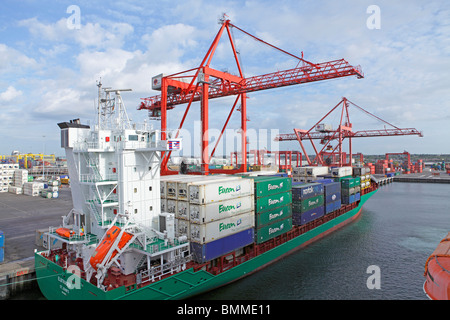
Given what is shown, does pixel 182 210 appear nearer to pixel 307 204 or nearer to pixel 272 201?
pixel 272 201

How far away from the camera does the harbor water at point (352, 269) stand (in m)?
16.5

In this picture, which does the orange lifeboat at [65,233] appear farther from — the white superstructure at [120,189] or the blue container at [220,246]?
the blue container at [220,246]

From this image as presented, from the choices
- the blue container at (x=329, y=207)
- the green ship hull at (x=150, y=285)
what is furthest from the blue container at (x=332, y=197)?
the green ship hull at (x=150, y=285)

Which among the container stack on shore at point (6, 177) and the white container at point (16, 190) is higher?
the container stack on shore at point (6, 177)

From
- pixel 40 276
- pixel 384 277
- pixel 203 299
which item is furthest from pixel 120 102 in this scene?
pixel 384 277

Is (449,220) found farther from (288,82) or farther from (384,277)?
(288,82)

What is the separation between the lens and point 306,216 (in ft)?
81.0

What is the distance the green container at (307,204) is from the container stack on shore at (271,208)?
2043mm

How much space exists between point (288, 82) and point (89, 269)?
2138 centimetres

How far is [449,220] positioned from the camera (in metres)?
34.2

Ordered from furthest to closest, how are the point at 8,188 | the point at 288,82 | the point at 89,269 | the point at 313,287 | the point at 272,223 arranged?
1. the point at 8,188
2. the point at 288,82
3. the point at 272,223
4. the point at 313,287
5. the point at 89,269

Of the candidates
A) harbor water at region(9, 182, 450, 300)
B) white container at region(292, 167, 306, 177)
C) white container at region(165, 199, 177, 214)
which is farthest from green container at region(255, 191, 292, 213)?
white container at region(292, 167, 306, 177)

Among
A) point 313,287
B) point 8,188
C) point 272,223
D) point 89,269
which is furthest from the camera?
point 8,188

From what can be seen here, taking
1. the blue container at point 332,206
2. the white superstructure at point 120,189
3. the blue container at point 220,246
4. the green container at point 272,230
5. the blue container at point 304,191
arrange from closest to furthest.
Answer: the white superstructure at point 120,189, the blue container at point 220,246, the green container at point 272,230, the blue container at point 304,191, the blue container at point 332,206
